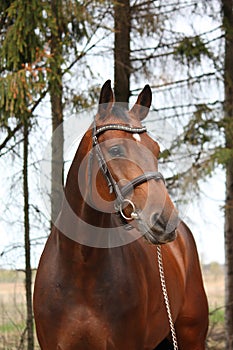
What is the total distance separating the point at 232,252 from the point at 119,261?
19.0 ft

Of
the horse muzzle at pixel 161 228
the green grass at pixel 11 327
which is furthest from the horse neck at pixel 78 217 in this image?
the green grass at pixel 11 327

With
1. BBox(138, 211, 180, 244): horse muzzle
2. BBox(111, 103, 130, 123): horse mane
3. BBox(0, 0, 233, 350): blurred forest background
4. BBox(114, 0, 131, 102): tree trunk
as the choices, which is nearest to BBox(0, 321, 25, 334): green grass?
BBox(0, 0, 233, 350): blurred forest background

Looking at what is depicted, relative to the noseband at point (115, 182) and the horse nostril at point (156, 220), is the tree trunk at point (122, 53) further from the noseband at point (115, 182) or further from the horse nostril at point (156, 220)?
the horse nostril at point (156, 220)

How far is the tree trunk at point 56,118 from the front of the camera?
6711 mm

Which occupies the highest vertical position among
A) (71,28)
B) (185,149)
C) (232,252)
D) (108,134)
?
(71,28)

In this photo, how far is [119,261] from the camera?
369 cm

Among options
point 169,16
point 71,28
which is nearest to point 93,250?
point 71,28

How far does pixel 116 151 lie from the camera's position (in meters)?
3.22

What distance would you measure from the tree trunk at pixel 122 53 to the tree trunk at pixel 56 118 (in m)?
0.97

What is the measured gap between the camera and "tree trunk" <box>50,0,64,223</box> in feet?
22.0

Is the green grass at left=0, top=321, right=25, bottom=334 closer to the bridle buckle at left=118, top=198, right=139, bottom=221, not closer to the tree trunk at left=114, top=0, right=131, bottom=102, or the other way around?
the tree trunk at left=114, top=0, right=131, bottom=102

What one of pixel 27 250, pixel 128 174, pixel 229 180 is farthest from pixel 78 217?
pixel 229 180

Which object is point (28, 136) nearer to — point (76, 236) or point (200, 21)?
point (200, 21)

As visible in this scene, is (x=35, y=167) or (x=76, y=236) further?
(x=35, y=167)
